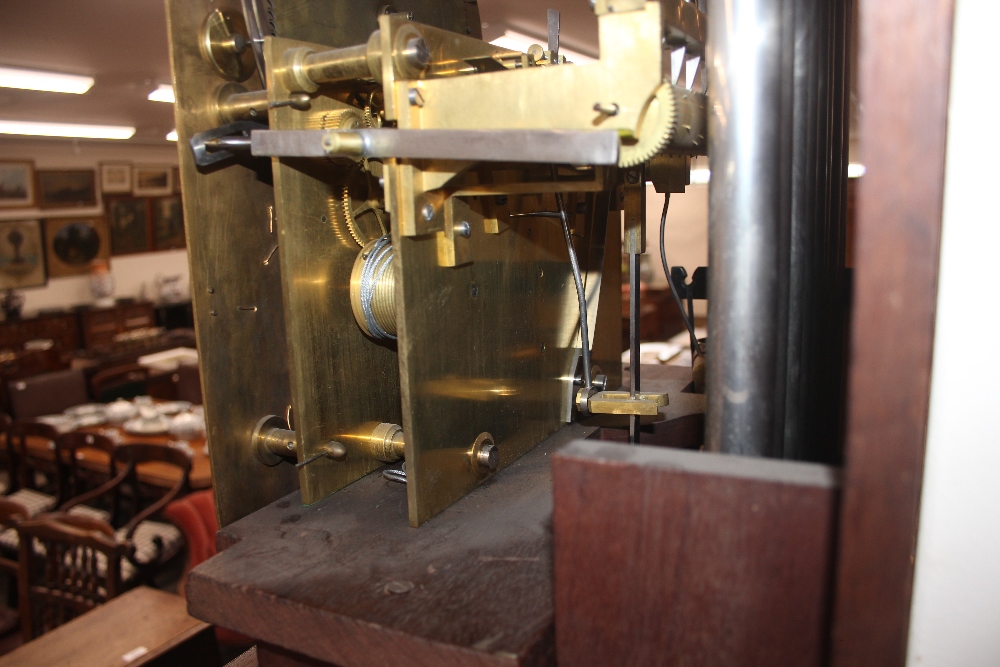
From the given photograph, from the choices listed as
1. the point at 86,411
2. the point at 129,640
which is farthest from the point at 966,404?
the point at 86,411

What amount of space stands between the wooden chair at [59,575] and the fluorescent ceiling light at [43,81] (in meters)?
2.91

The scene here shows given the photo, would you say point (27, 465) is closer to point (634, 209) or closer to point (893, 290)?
point (634, 209)

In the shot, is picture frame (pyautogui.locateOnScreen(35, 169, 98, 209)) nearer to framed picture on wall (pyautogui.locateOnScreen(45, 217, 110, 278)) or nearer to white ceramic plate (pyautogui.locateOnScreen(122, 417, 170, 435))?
framed picture on wall (pyautogui.locateOnScreen(45, 217, 110, 278))

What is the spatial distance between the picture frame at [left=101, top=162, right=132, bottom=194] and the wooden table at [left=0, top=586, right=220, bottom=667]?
724cm

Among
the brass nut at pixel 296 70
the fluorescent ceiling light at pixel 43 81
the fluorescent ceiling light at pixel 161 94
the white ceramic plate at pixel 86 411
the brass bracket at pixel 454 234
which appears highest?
the fluorescent ceiling light at pixel 161 94

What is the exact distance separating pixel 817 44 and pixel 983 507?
38cm

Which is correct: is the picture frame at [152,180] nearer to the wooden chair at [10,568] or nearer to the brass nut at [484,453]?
the wooden chair at [10,568]

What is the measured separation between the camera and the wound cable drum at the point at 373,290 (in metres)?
0.88

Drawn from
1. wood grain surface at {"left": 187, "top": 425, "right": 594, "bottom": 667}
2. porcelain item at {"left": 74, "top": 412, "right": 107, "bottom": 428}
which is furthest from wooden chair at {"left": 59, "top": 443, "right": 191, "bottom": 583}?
wood grain surface at {"left": 187, "top": 425, "right": 594, "bottom": 667}

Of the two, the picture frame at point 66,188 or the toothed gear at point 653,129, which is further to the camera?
the picture frame at point 66,188

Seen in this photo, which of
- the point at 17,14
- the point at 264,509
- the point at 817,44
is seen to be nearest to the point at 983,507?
→ the point at 817,44

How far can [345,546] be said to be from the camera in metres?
0.77

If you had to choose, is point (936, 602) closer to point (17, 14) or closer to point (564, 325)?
point (564, 325)

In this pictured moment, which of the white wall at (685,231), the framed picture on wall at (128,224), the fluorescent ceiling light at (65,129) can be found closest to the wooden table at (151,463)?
the fluorescent ceiling light at (65,129)
